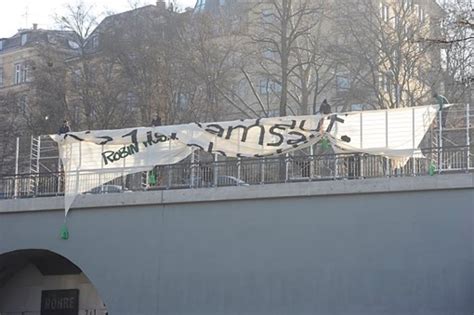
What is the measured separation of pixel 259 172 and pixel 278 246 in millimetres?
2310

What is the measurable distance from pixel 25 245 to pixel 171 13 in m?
19.5

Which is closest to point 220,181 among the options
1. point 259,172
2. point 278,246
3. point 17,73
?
point 259,172

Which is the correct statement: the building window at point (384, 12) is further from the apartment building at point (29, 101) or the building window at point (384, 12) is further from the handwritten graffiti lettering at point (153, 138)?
the handwritten graffiti lettering at point (153, 138)

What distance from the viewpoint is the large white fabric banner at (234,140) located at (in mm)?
23969

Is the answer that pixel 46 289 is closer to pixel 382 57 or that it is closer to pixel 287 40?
pixel 287 40

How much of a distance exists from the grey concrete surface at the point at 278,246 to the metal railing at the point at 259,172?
2.12 feet

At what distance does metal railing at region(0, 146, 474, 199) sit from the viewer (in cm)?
2337

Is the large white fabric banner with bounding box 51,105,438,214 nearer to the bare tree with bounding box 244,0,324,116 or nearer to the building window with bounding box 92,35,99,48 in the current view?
the bare tree with bounding box 244,0,324,116

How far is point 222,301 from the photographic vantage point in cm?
2419

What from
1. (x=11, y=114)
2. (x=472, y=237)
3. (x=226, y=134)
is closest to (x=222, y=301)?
(x=226, y=134)

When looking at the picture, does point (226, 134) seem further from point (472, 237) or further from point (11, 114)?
point (11, 114)

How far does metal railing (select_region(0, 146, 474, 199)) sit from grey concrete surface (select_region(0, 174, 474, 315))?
25.4 inches

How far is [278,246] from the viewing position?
78.7 feet

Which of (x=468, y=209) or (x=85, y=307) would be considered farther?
(x=85, y=307)
